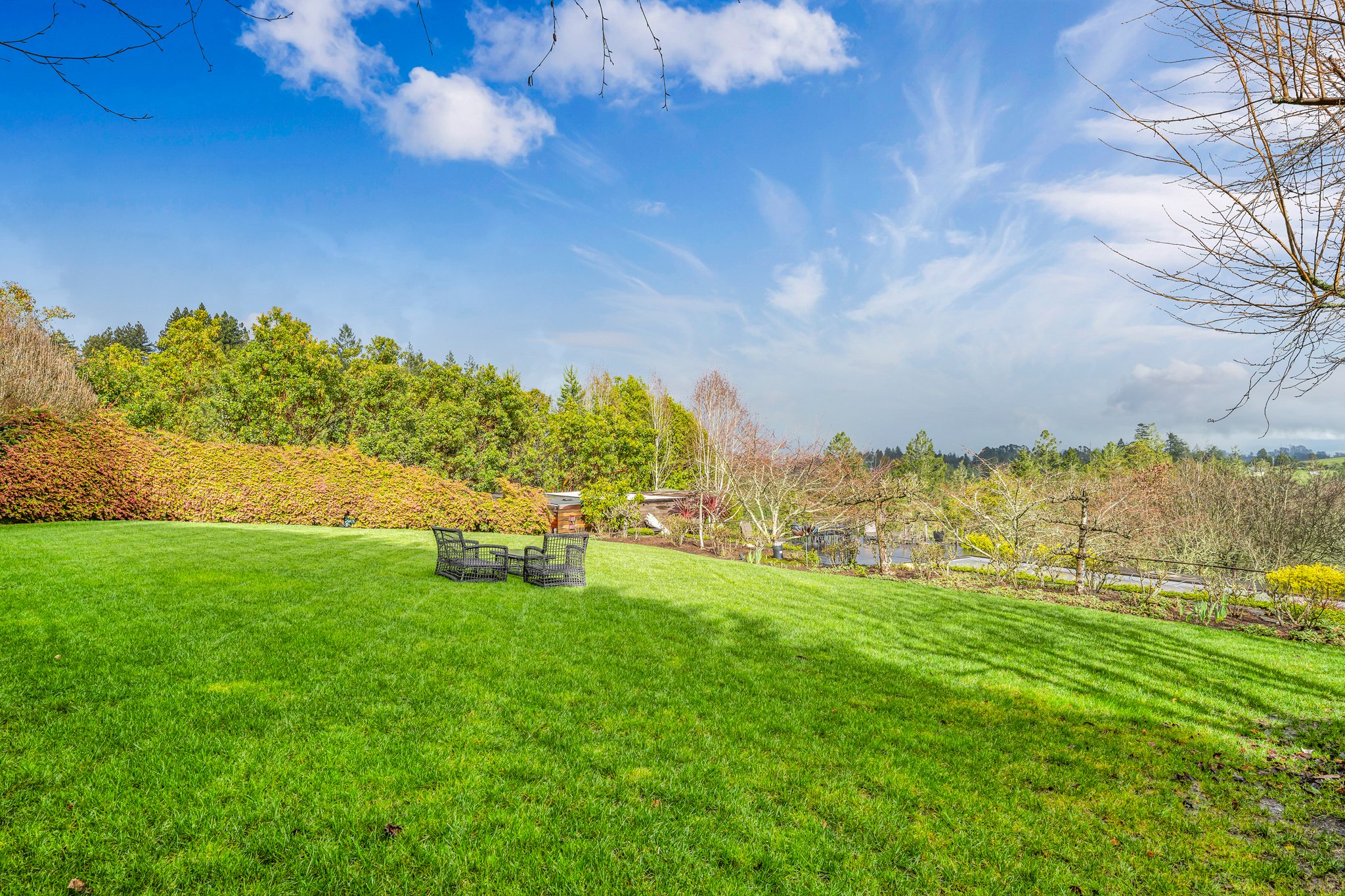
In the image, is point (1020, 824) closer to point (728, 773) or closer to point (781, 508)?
point (728, 773)

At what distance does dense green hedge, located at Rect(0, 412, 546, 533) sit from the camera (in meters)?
12.2

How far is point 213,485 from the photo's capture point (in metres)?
14.9

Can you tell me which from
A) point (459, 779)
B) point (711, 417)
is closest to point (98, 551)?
point (459, 779)

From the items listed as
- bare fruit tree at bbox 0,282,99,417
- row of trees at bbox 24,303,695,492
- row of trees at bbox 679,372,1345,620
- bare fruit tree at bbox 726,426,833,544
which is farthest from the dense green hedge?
row of trees at bbox 679,372,1345,620

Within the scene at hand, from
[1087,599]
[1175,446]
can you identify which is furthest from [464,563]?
[1175,446]

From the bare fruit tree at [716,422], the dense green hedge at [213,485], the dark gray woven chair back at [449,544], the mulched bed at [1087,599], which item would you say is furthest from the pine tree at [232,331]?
the mulched bed at [1087,599]

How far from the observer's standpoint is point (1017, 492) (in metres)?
13.5

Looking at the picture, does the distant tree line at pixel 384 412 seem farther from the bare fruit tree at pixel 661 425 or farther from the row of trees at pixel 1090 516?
the row of trees at pixel 1090 516

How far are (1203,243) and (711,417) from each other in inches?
912

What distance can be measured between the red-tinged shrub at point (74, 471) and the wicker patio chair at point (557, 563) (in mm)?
11929

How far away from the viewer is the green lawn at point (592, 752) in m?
2.44

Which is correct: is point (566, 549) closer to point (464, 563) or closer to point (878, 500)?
point (464, 563)

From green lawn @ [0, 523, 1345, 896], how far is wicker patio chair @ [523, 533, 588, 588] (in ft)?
5.49

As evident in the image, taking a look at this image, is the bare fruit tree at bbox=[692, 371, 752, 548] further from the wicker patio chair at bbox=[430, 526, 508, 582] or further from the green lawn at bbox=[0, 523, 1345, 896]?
the green lawn at bbox=[0, 523, 1345, 896]
